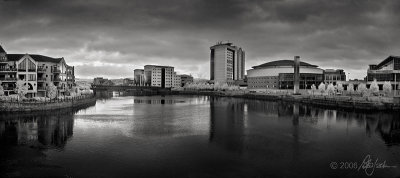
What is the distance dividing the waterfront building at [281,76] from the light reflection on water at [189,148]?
362 ft

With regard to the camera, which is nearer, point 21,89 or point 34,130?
point 34,130

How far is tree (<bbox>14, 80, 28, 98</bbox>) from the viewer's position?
2330 inches

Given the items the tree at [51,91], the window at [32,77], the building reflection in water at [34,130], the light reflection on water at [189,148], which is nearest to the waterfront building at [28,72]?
the window at [32,77]

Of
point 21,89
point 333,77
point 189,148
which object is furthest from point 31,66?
point 333,77

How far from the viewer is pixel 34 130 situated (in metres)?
37.0

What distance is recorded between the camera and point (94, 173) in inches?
821

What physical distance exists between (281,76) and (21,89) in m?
134

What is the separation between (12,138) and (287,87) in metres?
143

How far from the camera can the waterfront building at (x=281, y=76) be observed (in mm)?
152125

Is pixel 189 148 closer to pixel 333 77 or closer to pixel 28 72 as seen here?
pixel 28 72

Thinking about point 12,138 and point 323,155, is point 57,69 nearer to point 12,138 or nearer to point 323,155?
point 12,138

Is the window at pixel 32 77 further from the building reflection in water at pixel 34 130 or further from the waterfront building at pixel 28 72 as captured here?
the building reflection in water at pixel 34 130

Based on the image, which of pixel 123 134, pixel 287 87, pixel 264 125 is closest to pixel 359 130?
pixel 264 125

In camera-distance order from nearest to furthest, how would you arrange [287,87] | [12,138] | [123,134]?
[12,138] < [123,134] < [287,87]
